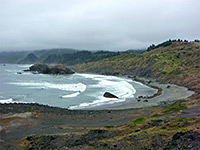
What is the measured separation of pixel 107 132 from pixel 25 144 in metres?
9.86

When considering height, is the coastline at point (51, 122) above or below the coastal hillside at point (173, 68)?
below

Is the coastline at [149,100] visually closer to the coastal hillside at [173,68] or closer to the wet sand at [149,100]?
the wet sand at [149,100]

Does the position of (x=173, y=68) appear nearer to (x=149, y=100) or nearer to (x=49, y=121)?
(x=149, y=100)

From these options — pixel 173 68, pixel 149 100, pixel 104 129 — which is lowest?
pixel 149 100

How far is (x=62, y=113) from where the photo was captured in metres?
36.2

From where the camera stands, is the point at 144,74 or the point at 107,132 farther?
the point at 144,74

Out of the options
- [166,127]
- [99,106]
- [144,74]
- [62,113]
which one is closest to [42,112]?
[62,113]

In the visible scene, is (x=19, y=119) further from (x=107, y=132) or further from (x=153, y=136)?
(x=153, y=136)

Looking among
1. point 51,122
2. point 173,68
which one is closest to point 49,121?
point 51,122

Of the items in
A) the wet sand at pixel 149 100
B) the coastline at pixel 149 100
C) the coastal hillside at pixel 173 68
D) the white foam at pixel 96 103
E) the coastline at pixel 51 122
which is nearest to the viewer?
the coastline at pixel 51 122

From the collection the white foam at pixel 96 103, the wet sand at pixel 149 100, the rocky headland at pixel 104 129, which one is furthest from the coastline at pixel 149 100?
the rocky headland at pixel 104 129

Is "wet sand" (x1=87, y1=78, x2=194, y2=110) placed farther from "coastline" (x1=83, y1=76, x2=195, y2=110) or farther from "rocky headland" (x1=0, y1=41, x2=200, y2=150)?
"rocky headland" (x1=0, y1=41, x2=200, y2=150)

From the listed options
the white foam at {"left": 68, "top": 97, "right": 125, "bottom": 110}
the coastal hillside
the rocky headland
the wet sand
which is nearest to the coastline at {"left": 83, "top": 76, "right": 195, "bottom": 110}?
the wet sand

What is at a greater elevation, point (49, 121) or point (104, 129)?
point (104, 129)
